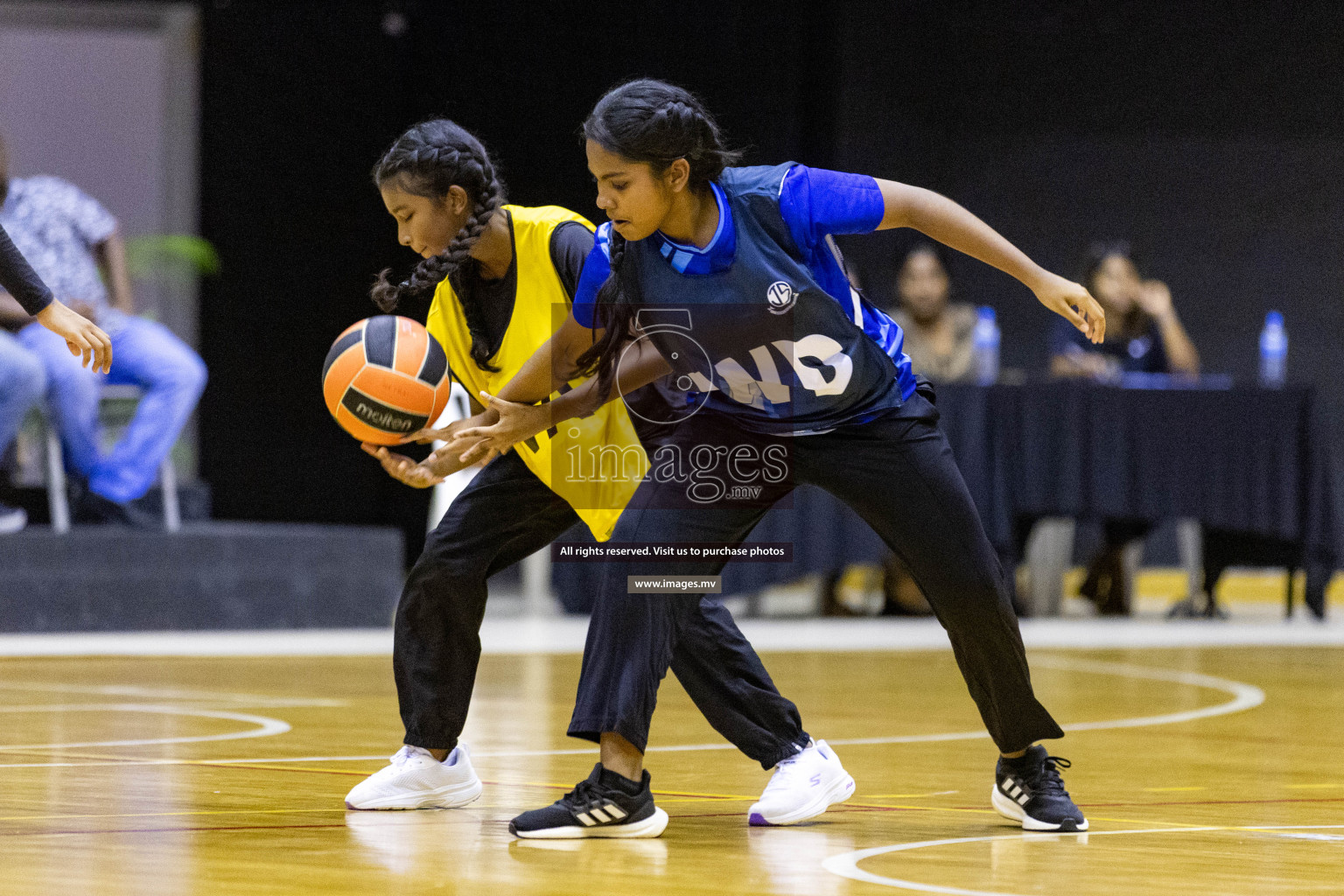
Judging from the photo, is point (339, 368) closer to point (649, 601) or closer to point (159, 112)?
point (649, 601)

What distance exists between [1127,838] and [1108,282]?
5995 mm

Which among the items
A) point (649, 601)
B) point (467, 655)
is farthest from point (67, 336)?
point (649, 601)

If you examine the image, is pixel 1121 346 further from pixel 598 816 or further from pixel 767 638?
pixel 598 816

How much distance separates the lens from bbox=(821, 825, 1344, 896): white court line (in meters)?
2.41

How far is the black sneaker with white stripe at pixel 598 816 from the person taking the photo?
2.89 meters

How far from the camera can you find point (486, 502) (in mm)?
3229

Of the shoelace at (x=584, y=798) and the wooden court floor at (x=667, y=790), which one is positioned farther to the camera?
the shoelace at (x=584, y=798)

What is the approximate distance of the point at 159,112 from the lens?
36.8 ft

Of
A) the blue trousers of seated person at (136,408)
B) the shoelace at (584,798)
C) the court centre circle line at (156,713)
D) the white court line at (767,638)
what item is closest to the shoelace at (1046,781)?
the shoelace at (584,798)

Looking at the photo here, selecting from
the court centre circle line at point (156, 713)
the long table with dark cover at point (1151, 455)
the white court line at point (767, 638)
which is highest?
the long table with dark cover at point (1151, 455)

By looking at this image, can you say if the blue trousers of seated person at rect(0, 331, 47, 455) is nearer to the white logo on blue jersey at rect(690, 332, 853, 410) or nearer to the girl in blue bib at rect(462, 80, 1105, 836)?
the girl in blue bib at rect(462, 80, 1105, 836)

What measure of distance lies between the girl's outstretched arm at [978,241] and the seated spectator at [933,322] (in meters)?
5.53

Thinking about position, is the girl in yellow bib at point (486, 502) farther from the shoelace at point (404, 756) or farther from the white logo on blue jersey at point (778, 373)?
the white logo on blue jersey at point (778, 373)

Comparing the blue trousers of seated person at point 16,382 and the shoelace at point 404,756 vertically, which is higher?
the blue trousers of seated person at point 16,382
